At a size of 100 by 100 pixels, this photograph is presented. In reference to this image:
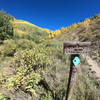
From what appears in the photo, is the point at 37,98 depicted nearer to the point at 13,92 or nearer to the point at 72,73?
the point at 13,92

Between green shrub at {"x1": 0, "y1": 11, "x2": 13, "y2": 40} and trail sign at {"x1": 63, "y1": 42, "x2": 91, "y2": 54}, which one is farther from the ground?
green shrub at {"x1": 0, "y1": 11, "x2": 13, "y2": 40}

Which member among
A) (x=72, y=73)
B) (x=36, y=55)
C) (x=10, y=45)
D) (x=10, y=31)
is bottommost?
(x=72, y=73)

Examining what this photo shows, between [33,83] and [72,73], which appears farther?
[33,83]

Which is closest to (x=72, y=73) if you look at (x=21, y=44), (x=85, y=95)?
(x=85, y=95)

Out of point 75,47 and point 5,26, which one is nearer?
point 75,47

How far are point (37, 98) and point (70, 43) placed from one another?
1.98 meters

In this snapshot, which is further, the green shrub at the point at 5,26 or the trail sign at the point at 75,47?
the green shrub at the point at 5,26

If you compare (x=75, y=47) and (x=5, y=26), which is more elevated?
(x=5, y=26)

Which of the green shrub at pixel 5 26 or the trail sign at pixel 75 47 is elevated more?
the green shrub at pixel 5 26

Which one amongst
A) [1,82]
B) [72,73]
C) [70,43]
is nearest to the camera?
[70,43]

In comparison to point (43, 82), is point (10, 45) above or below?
above

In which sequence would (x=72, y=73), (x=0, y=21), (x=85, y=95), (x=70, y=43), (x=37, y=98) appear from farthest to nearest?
1. (x=0, y=21)
2. (x=37, y=98)
3. (x=85, y=95)
4. (x=72, y=73)
5. (x=70, y=43)

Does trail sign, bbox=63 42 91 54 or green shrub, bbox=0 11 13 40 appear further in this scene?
green shrub, bbox=0 11 13 40

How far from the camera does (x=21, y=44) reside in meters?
7.86
